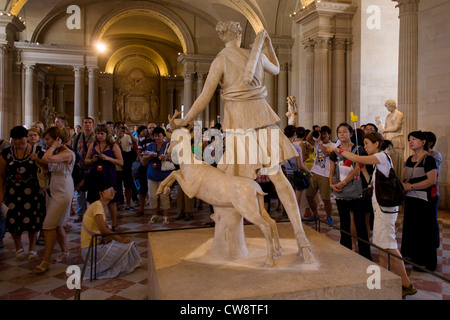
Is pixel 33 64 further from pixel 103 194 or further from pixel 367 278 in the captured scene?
pixel 367 278

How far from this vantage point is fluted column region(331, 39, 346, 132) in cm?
1255

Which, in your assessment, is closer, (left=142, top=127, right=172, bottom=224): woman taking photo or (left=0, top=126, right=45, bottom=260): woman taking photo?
(left=0, top=126, right=45, bottom=260): woman taking photo

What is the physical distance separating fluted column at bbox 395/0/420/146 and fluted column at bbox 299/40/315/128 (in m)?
3.92

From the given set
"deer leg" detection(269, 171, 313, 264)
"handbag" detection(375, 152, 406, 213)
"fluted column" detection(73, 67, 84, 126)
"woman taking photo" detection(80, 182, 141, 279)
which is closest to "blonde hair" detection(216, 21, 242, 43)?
"deer leg" detection(269, 171, 313, 264)

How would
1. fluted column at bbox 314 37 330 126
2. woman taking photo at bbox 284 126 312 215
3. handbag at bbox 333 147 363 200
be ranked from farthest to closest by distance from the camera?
fluted column at bbox 314 37 330 126 < woman taking photo at bbox 284 126 312 215 < handbag at bbox 333 147 363 200

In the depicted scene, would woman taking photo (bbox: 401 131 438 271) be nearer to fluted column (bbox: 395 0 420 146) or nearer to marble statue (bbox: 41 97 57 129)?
fluted column (bbox: 395 0 420 146)

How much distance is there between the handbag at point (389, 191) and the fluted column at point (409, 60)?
20.5ft

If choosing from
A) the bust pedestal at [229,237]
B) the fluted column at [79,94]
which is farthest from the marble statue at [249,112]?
the fluted column at [79,94]

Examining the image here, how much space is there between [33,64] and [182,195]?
17301 mm

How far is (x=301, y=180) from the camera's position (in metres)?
6.58

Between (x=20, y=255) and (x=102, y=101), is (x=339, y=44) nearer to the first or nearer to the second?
(x=20, y=255)

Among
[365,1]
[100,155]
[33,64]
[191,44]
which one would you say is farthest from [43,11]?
[100,155]

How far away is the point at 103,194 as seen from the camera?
4504 mm

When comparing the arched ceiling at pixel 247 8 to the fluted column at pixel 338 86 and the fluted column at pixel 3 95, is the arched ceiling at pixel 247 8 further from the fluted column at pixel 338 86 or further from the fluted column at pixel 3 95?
the fluted column at pixel 338 86
